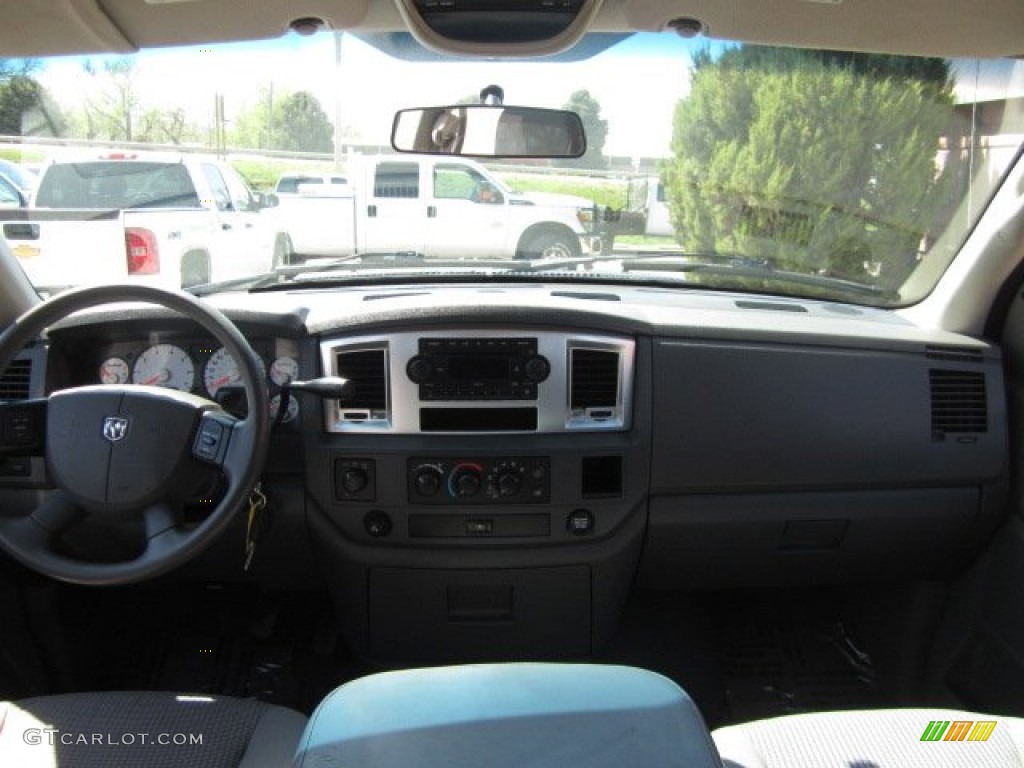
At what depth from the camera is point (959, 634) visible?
11.1 ft

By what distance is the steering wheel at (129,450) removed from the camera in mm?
2299

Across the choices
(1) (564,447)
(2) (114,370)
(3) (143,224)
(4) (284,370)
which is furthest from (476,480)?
(3) (143,224)

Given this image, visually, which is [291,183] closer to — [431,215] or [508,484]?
[431,215]

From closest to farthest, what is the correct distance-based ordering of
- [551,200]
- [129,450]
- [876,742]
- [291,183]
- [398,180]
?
[876,742]
[129,450]
[551,200]
[398,180]
[291,183]

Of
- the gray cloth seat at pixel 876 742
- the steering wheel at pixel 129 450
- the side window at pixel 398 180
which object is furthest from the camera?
A: the side window at pixel 398 180

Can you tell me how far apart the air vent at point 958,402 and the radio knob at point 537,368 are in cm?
130

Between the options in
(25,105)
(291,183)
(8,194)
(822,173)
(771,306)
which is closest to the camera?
(771,306)

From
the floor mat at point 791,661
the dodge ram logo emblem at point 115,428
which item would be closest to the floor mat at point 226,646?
the dodge ram logo emblem at point 115,428

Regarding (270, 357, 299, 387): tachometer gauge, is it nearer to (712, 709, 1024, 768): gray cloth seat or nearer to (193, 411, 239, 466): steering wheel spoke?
(193, 411, 239, 466): steering wheel spoke

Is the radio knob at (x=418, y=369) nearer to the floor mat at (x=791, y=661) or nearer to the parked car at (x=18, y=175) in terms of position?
the floor mat at (x=791, y=661)

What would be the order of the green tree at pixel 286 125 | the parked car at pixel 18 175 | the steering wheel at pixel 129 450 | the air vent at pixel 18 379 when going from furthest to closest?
the green tree at pixel 286 125
the parked car at pixel 18 175
the air vent at pixel 18 379
the steering wheel at pixel 129 450

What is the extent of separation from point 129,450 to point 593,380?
1.37 m

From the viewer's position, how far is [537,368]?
2906 millimetres

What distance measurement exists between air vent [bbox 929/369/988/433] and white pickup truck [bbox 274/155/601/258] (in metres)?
1.31
